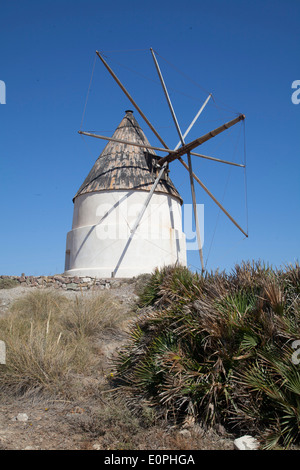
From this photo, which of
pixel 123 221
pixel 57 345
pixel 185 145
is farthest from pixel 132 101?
pixel 57 345

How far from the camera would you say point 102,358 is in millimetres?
6520

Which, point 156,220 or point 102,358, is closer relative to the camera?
point 102,358

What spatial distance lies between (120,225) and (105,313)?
7524 mm

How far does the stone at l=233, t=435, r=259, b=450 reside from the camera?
11.5 ft

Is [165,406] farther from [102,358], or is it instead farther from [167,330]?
[102,358]

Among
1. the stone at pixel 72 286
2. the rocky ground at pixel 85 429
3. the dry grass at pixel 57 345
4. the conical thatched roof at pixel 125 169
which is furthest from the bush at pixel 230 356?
the conical thatched roof at pixel 125 169

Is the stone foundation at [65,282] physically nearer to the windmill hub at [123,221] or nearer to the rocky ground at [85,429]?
the windmill hub at [123,221]

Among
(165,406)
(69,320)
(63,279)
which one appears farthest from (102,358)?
(63,279)

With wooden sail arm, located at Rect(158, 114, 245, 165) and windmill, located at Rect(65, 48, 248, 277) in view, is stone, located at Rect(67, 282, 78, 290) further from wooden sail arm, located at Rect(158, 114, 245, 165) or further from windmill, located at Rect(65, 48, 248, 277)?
wooden sail arm, located at Rect(158, 114, 245, 165)

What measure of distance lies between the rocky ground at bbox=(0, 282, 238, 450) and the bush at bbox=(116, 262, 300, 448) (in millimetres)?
246

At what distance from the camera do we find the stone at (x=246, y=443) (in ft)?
11.5

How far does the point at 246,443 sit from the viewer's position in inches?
141

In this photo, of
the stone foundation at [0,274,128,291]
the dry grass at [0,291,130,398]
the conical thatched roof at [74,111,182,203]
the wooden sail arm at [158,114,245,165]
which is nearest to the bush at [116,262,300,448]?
the dry grass at [0,291,130,398]

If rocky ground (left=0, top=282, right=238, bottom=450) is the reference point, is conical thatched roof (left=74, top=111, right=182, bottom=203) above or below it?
above
